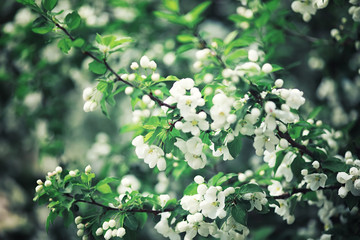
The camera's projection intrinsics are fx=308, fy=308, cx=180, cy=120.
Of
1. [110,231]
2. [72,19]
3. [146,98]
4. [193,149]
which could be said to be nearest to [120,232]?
[110,231]

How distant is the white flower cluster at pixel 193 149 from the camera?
1.35 metres

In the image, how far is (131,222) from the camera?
1.46 meters

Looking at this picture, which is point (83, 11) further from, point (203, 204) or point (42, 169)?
point (42, 169)

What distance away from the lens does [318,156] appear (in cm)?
155

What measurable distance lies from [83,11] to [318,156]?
266 centimetres

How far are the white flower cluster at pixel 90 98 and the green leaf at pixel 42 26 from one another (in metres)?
0.35

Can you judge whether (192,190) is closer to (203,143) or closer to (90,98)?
(203,143)

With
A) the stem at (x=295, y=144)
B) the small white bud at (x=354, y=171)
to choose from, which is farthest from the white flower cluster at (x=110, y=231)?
the small white bud at (x=354, y=171)

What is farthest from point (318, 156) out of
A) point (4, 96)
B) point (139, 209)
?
point (4, 96)

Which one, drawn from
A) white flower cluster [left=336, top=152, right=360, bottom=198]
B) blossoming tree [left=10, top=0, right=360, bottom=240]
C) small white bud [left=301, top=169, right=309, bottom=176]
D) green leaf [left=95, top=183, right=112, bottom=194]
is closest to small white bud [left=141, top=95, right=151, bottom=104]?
blossoming tree [left=10, top=0, right=360, bottom=240]

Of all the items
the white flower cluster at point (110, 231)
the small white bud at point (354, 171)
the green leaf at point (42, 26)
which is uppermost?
the green leaf at point (42, 26)

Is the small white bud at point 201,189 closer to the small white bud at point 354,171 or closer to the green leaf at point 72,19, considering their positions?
the small white bud at point 354,171

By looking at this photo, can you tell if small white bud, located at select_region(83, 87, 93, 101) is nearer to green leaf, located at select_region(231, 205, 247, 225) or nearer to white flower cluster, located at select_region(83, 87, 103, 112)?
white flower cluster, located at select_region(83, 87, 103, 112)

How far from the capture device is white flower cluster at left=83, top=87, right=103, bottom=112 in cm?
147
